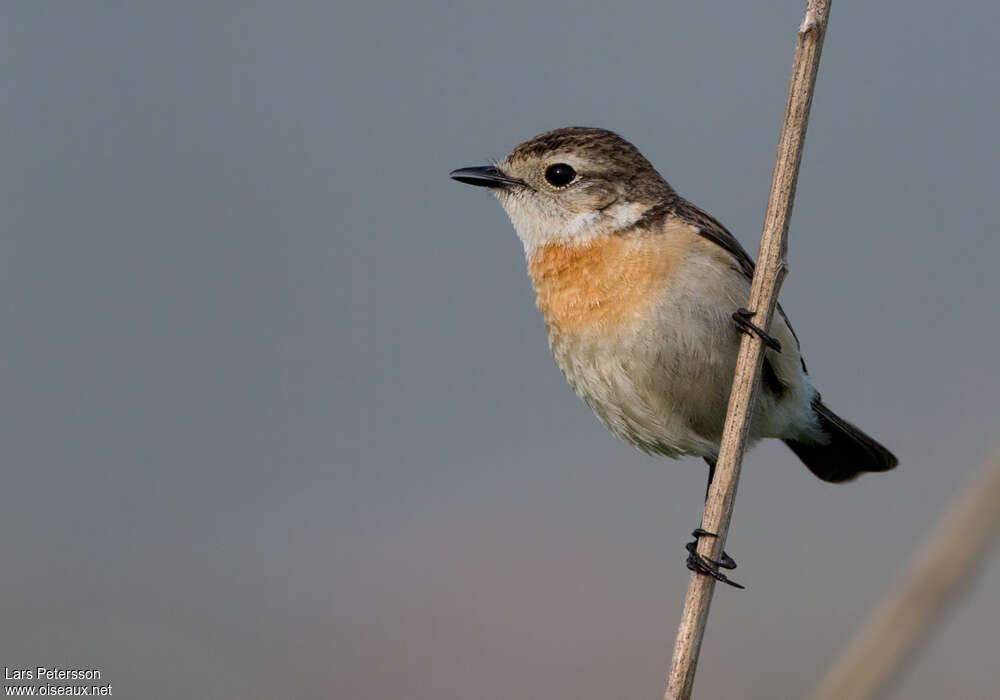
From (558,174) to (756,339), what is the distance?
141cm

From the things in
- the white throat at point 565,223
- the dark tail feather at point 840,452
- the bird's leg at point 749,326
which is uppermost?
the white throat at point 565,223

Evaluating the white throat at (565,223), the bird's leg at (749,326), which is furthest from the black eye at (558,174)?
the bird's leg at (749,326)

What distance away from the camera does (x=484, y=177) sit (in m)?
4.11

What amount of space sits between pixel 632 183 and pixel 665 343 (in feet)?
2.44

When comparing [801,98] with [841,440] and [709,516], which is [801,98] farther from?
[841,440]

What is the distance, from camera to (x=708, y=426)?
13.1ft

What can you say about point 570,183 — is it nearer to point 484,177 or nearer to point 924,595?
point 484,177

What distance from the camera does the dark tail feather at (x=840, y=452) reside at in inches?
175

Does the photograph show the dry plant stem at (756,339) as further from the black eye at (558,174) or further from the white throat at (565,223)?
the black eye at (558,174)

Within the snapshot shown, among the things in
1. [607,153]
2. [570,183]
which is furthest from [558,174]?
[607,153]

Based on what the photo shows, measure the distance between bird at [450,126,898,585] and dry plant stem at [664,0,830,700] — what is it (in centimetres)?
43

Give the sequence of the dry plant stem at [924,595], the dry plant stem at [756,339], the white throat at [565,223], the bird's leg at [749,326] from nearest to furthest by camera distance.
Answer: the dry plant stem at [924,595], the dry plant stem at [756,339], the bird's leg at [749,326], the white throat at [565,223]

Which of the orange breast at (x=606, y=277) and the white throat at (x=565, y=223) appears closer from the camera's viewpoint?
the orange breast at (x=606, y=277)

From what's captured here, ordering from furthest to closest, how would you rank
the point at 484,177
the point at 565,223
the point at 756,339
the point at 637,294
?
the point at 484,177 < the point at 565,223 < the point at 637,294 < the point at 756,339
